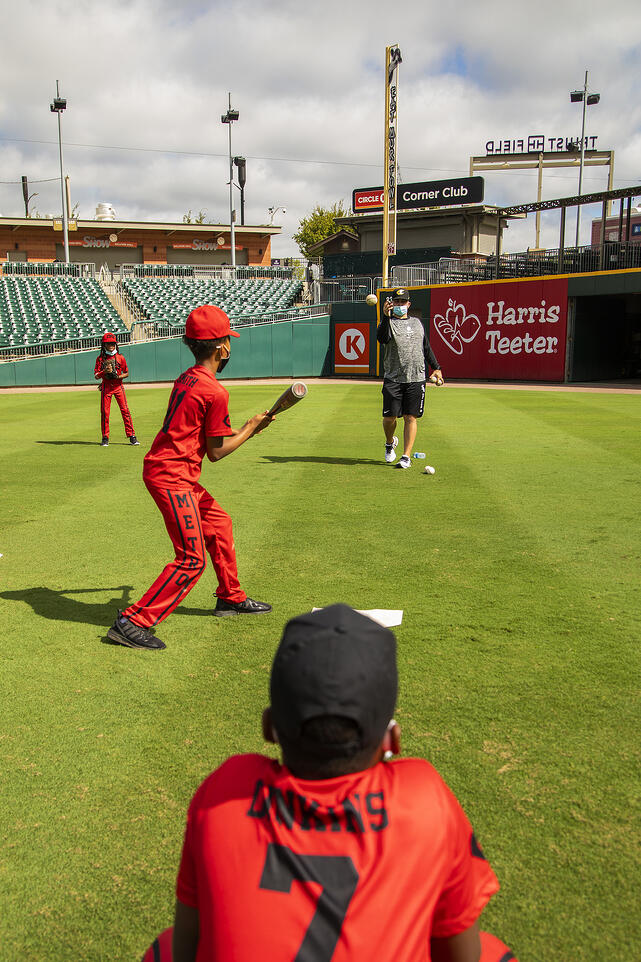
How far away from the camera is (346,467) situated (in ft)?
35.7

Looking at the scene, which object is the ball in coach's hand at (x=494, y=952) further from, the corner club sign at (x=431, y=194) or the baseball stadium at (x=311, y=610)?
the corner club sign at (x=431, y=194)

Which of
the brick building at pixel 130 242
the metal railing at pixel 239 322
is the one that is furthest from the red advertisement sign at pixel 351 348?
the brick building at pixel 130 242

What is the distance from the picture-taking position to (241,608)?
5223 mm

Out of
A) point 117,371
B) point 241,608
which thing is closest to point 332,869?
point 241,608

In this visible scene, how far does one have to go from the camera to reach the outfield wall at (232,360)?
104 ft

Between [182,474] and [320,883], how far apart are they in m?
3.39

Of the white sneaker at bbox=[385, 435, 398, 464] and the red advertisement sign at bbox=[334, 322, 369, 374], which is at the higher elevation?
the red advertisement sign at bbox=[334, 322, 369, 374]

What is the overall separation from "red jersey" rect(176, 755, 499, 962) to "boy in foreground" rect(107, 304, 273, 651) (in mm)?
3106

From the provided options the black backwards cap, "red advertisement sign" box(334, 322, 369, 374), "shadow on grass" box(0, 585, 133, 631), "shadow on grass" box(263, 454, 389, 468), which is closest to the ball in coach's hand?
the black backwards cap

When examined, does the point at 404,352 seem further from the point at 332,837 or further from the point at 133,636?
the point at 332,837

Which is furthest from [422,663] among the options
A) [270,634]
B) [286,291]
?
[286,291]

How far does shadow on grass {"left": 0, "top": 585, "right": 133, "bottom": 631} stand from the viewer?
5.26m

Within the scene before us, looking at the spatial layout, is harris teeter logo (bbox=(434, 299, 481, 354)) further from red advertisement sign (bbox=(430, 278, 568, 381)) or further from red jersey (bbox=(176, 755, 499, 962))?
red jersey (bbox=(176, 755, 499, 962))

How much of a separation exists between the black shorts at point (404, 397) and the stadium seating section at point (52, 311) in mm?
26521
